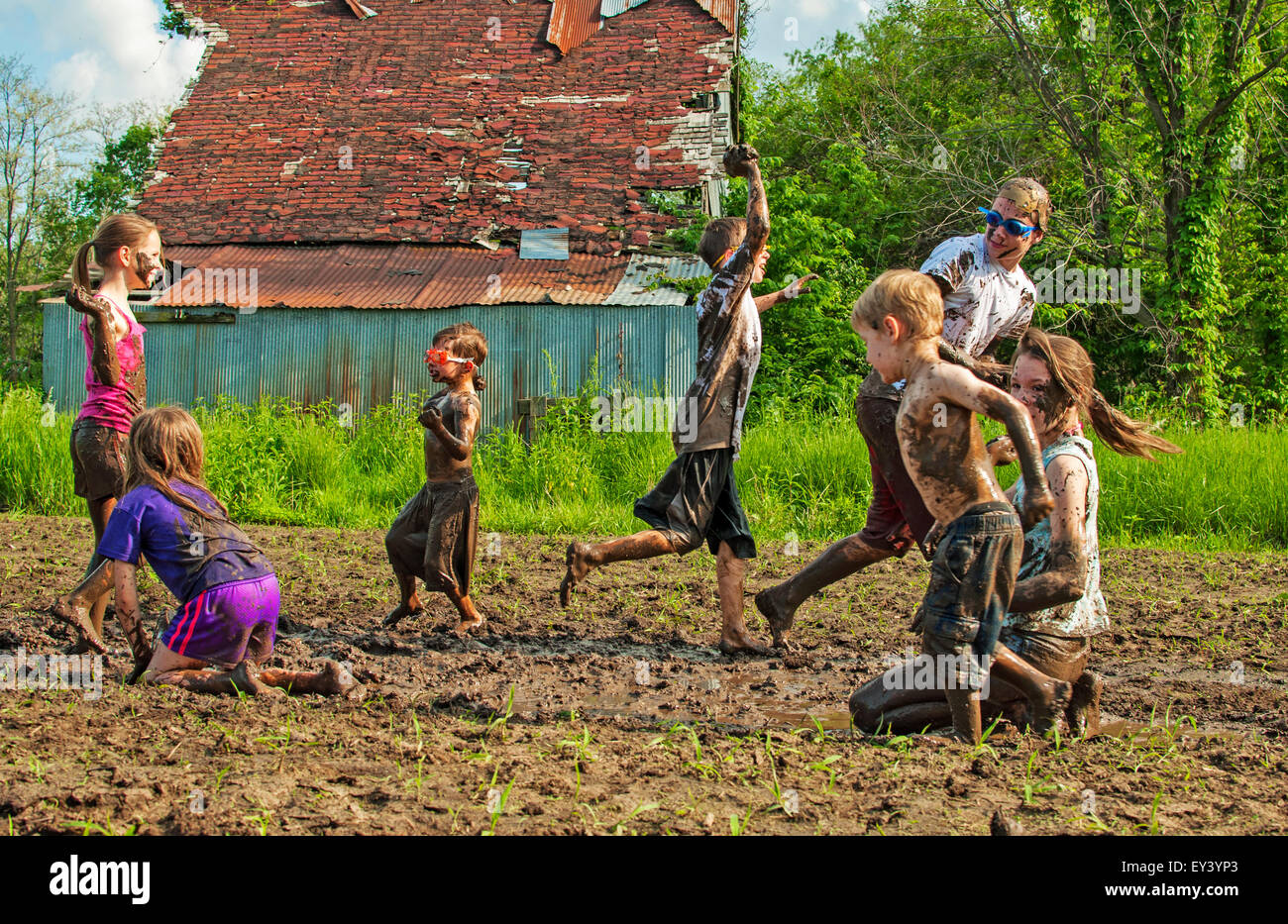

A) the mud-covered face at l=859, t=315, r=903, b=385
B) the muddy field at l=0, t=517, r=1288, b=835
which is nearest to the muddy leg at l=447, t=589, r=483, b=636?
the muddy field at l=0, t=517, r=1288, b=835

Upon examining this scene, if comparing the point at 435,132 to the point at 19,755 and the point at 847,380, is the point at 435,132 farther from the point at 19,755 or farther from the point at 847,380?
the point at 19,755

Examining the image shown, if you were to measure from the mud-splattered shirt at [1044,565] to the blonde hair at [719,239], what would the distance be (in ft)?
7.16

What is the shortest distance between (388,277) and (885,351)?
42.2ft

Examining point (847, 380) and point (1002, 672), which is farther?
point (847, 380)

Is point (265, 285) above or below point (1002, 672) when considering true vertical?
above

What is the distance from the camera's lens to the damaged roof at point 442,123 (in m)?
16.7

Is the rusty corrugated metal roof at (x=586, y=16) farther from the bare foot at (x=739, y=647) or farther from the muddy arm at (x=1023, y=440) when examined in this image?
the muddy arm at (x=1023, y=440)

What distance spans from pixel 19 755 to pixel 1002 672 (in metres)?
3.28

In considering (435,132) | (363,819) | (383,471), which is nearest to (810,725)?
(363,819)

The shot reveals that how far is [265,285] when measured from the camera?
1561cm

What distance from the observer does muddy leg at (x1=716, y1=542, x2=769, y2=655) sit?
569 centimetres

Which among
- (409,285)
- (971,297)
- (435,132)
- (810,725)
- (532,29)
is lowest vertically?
(810,725)

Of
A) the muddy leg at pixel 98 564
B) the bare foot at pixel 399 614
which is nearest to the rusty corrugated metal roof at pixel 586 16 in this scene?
the bare foot at pixel 399 614

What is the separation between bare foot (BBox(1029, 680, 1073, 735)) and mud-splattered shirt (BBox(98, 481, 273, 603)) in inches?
119
